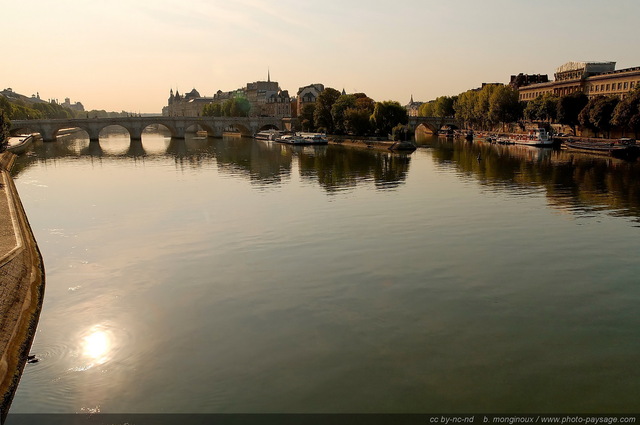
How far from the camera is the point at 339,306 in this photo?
1792cm

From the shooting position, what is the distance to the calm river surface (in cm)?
1305

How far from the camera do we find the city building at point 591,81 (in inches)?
3499

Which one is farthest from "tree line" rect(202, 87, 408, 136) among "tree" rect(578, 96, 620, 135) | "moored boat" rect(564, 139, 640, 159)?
"moored boat" rect(564, 139, 640, 159)

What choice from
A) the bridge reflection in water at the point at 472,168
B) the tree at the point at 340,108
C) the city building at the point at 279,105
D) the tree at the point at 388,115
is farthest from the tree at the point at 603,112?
the city building at the point at 279,105

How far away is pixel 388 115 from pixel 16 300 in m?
84.6

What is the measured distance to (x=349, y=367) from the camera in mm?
14039

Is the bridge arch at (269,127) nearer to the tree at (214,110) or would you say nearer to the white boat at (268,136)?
the white boat at (268,136)

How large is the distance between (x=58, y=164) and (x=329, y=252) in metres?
56.3

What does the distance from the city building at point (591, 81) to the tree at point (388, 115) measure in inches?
1357

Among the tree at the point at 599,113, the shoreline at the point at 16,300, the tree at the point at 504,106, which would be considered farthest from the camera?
the tree at the point at 504,106

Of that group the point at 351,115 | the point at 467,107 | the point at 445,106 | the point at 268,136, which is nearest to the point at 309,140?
the point at 351,115

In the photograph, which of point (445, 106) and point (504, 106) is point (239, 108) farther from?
point (504, 106)

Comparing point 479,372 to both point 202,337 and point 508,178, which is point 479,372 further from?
point 508,178

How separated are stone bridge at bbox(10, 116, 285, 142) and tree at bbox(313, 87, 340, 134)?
79.6 feet
